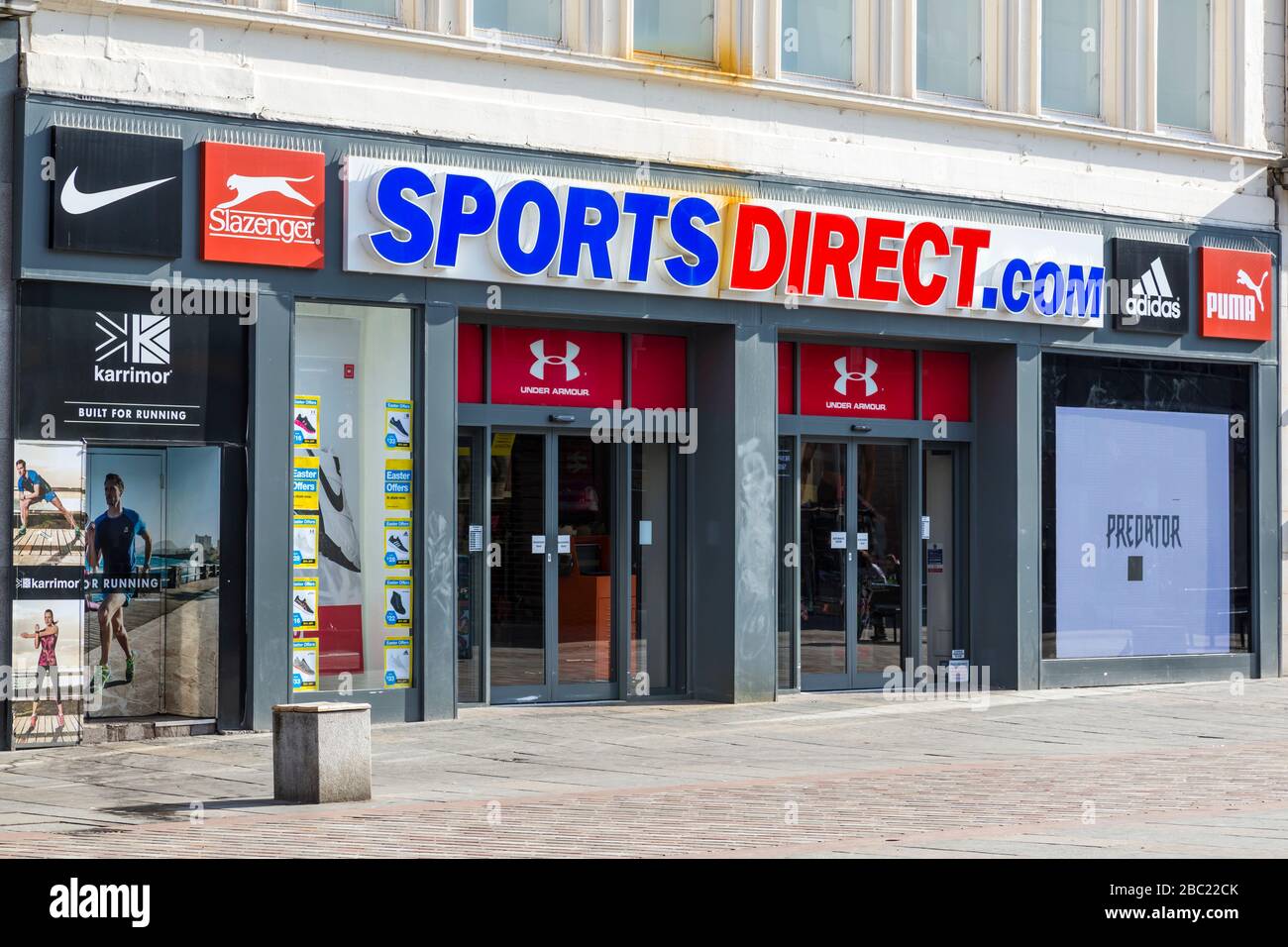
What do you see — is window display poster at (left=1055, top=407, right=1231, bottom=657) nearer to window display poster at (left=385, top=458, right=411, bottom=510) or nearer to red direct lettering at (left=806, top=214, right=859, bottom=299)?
red direct lettering at (left=806, top=214, right=859, bottom=299)

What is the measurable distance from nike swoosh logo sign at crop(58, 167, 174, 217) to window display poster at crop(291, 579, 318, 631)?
3.47 metres

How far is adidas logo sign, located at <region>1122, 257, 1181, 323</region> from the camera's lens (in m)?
20.2

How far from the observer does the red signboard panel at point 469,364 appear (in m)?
16.8

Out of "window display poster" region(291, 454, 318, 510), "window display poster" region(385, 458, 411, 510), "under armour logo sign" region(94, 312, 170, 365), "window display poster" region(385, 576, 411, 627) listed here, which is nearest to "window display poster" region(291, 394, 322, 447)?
"window display poster" region(291, 454, 318, 510)

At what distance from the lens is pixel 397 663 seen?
1612 cm

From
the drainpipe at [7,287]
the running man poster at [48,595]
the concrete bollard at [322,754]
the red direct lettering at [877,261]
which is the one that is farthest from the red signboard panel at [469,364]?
the concrete bollard at [322,754]

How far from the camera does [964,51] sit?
19672mm

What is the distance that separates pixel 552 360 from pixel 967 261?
15.2 feet

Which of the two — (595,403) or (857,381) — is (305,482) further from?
(857,381)

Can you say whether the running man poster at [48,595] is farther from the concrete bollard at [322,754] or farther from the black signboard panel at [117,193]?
the concrete bollard at [322,754]

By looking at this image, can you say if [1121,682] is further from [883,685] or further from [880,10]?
[880,10]

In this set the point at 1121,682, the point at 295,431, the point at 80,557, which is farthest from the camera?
the point at 1121,682
